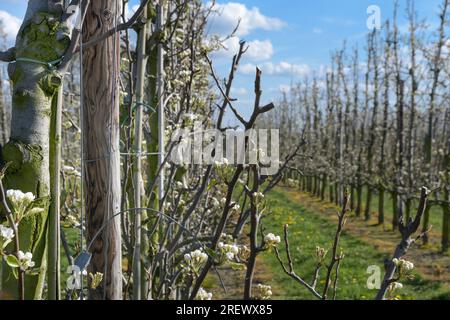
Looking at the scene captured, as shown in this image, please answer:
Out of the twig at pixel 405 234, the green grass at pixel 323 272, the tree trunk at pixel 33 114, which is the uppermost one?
the tree trunk at pixel 33 114

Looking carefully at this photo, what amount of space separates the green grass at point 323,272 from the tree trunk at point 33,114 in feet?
10.7

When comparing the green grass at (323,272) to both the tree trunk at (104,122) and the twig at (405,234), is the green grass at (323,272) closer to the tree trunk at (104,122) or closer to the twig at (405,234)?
the tree trunk at (104,122)

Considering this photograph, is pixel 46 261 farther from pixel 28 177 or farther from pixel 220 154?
pixel 220 154

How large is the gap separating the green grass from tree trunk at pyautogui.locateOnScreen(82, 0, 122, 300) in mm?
2726

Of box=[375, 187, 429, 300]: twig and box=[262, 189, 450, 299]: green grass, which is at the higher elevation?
box=[375, 187, 429, 300]: twig

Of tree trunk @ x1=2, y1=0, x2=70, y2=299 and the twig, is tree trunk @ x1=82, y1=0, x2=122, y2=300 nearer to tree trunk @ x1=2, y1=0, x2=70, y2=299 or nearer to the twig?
tree trunk @ x1=2, y1=0, x2=70, y2=299

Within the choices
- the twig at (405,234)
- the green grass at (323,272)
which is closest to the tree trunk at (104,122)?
the twig at (405,234)

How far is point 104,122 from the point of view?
1738 millimetres

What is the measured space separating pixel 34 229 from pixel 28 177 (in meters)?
0.14

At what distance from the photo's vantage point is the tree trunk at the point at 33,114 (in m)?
1.21

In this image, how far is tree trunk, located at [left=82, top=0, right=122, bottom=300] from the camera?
1716 mm

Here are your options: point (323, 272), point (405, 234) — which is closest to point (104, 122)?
point (405, 234)

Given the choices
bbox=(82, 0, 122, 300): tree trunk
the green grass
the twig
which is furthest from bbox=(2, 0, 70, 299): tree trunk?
the green grass
